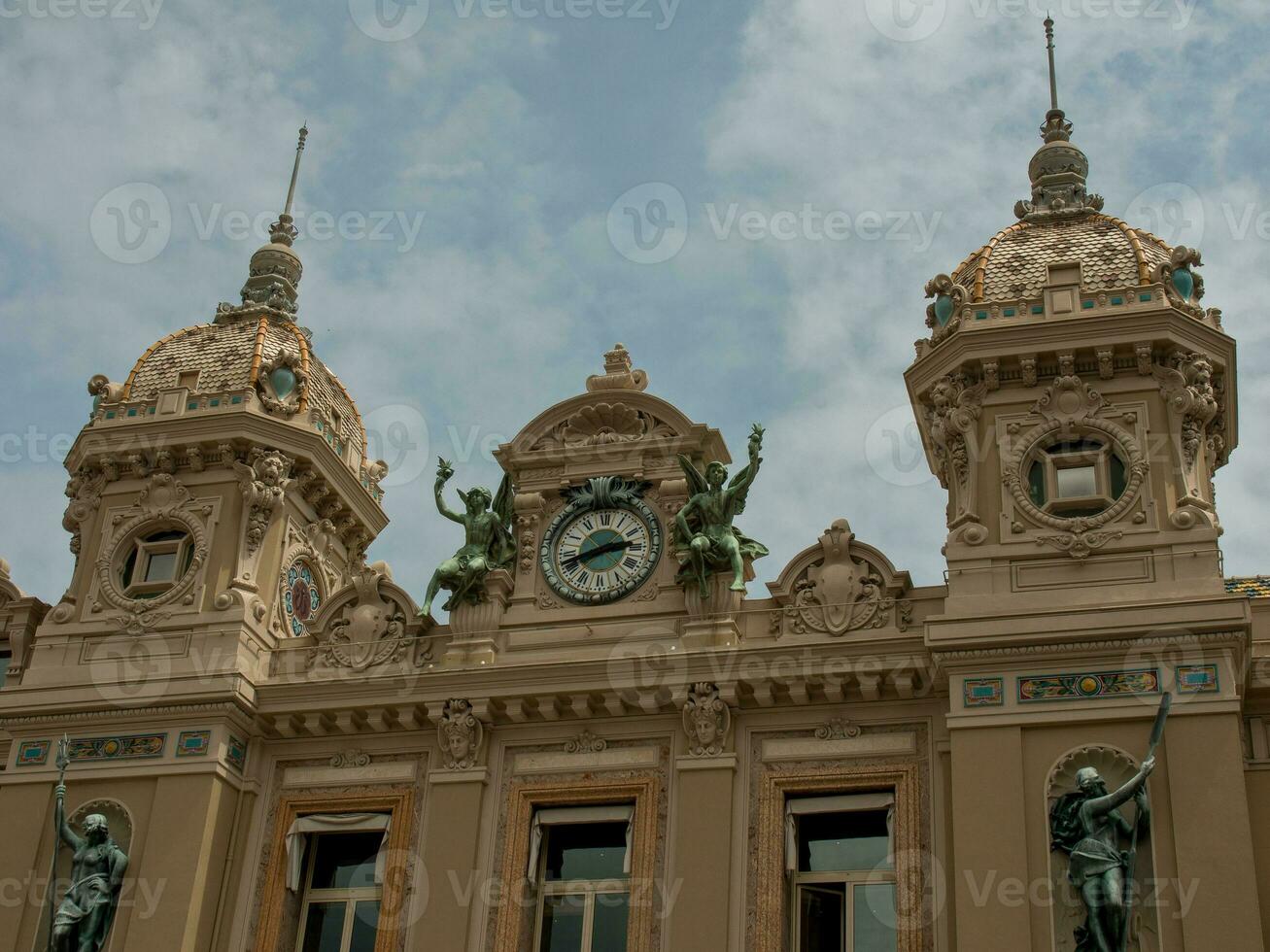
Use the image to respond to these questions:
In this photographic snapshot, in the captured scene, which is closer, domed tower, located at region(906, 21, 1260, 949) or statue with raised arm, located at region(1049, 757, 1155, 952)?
statue with raised arm, located at region(1049, 757, 1155, 952)

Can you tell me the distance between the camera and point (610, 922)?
24219 millimetres

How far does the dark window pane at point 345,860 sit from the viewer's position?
25828mm

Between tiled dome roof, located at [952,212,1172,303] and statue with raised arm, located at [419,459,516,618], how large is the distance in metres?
7.77

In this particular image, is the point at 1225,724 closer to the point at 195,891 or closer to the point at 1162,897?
the point at 1162,897

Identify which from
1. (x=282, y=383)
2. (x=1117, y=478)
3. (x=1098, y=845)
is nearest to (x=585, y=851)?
(x=1098, y=845)

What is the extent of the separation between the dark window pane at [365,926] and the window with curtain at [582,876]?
2393 mm

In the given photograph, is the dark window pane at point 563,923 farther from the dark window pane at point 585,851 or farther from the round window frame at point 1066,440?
the round window frame at point 1066,440

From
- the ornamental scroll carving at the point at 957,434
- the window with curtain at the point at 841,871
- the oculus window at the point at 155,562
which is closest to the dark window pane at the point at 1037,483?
the ornamental scroll carving at the point at 957,434

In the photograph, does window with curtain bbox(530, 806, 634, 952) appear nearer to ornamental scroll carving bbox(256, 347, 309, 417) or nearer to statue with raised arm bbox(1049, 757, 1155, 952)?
statue with raised arm bbox(1049, 757, 1155, 952)

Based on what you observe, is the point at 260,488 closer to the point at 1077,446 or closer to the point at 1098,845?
the point at 1077,446

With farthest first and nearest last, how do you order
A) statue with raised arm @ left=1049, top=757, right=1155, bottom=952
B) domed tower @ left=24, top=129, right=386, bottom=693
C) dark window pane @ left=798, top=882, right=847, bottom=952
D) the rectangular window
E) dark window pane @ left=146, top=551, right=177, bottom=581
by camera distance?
dark window pane @ left=146, top=551, right=177, bottom=581, domed tower @ left=24, top=129, right=386, bottom=693, the rectangular window, dark window pane @ left=798, top=882, right=847, bottom=952, statue with raised arm @ left=1049, top=757, right=1155, bottom=952

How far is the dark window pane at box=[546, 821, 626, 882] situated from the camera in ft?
81.3

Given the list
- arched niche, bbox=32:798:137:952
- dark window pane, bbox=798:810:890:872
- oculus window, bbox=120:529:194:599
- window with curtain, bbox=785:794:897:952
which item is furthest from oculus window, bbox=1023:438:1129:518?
arched niche, bbox=32:798:137:952

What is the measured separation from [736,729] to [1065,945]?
537 cm
